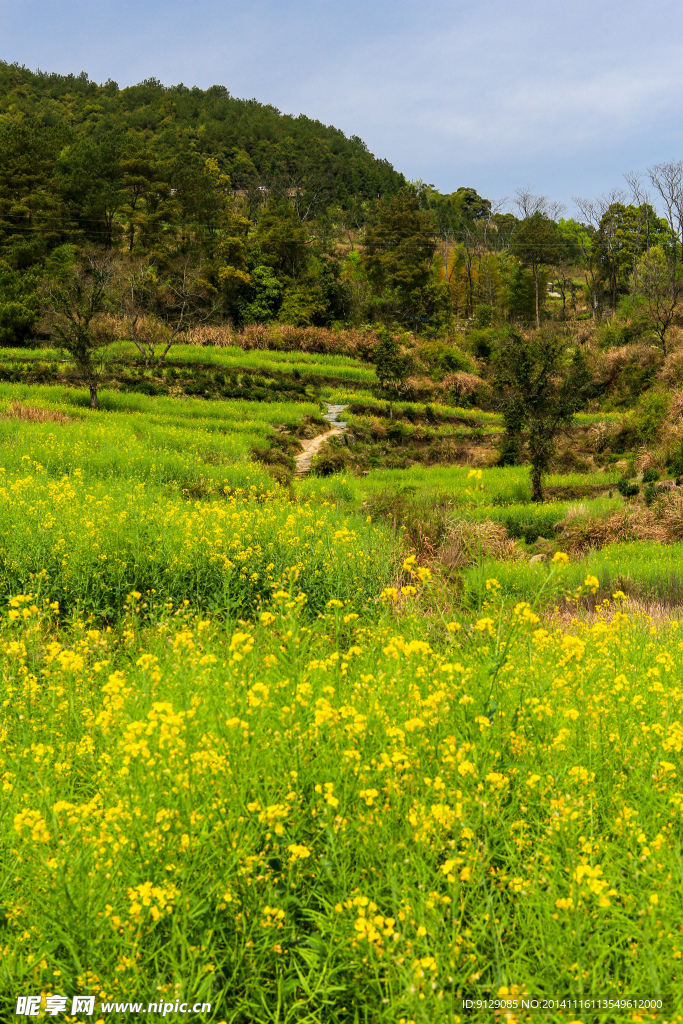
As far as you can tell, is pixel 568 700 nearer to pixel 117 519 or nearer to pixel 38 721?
pixel 38 721

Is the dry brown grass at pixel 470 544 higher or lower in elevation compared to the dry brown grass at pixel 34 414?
→ lower

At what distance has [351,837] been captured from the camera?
290 cm

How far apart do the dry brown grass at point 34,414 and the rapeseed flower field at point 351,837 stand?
16243mm

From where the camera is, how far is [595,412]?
36.3 metres

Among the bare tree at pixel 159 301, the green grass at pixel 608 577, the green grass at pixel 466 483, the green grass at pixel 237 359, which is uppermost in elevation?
the bare tree at pixel 159 301

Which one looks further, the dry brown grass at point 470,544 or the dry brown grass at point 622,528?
the dry brown grass at point 622,528

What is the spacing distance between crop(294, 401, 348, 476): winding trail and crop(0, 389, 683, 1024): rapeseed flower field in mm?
16711

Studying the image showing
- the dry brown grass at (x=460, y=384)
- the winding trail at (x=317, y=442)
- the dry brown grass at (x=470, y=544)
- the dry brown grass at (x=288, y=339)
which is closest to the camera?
the dry brown grass at (x=470, y=544)

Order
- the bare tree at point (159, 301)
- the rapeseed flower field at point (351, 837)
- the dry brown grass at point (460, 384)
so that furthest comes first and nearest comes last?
1. the dry brown grass at point (460, 384)
2. the bare tree at point (159, 301)
3. the rapeseed flower field at point (351, 837)

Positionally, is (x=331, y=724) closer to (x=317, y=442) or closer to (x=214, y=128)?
(x=317, y=442)

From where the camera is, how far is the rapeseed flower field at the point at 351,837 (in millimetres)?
2402

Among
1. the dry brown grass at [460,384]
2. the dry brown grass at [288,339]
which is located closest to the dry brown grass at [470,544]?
the dry brown grass at [460,384]

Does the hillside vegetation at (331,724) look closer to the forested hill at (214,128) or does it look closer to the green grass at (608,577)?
the green grass at (608,577)

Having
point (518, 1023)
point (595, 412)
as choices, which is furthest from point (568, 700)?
point (595, 412)
